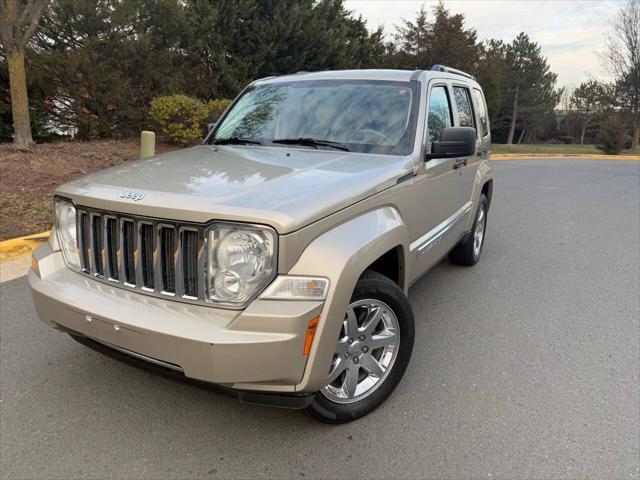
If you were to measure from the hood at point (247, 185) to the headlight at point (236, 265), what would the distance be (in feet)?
0.29

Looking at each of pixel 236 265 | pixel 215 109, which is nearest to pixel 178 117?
pixel 215 109

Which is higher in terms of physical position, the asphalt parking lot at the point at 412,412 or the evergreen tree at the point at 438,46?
the evergreen tree at the point at 438,46

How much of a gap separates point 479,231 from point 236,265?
13.1 ft

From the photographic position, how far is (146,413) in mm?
2689

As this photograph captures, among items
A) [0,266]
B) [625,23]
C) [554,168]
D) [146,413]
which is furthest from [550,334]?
[625,23]

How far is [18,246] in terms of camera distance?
5.35 metres

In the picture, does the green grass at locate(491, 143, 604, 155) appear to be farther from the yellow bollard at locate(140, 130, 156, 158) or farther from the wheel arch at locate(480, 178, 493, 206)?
the yellow bollard at locate(140, 130, 156, 158)

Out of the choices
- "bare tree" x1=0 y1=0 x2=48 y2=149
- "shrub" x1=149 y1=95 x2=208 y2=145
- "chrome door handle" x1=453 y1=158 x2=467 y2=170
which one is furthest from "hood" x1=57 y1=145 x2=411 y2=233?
"shrub" x1=149 y1=95 x2=208 y2=145

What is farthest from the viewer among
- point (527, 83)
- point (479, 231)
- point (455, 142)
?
point (527, 83)

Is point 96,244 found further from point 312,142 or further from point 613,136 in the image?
point 613,136

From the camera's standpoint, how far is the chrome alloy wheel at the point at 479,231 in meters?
5.31

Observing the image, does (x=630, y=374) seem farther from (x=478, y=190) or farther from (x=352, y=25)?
(x=352, y=25)

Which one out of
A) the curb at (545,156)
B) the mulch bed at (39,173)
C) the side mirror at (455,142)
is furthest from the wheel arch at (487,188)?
the curb at (545,156)

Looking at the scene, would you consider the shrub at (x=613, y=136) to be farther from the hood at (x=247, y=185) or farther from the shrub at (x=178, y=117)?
the hood at (x=247, y=185)
